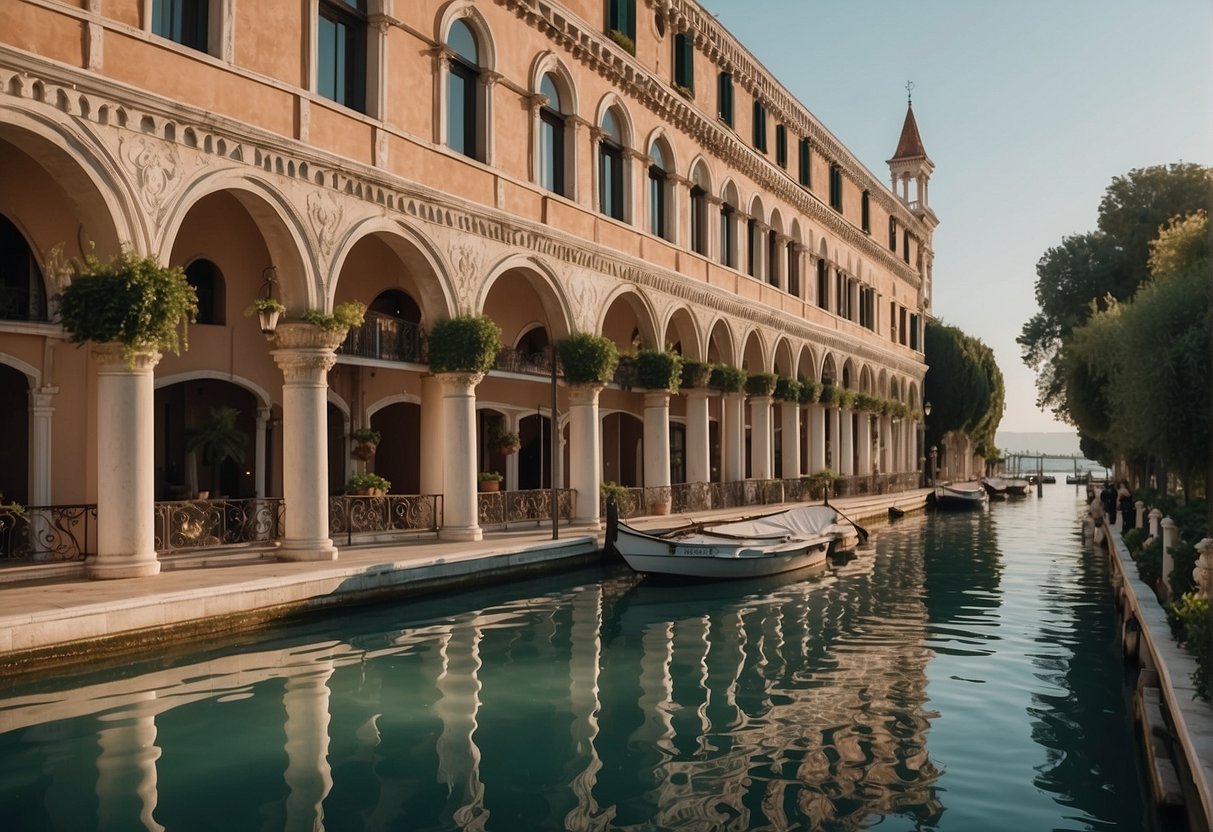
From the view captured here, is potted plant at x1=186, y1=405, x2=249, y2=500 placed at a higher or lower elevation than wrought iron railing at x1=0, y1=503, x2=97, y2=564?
higher

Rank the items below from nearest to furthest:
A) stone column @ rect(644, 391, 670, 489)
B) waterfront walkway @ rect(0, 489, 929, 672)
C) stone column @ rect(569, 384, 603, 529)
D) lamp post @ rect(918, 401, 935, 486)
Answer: waterfront walkway @ rect(0, 489, 929, 672), stone column @ rect(569, 384, 603, 529), stone column @ rect(644, 391, 670, 489), lamp post @ rect(918, 401, 935, 486)

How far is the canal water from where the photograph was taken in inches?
248

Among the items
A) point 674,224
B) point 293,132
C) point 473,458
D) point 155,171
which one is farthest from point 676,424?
point 155,171

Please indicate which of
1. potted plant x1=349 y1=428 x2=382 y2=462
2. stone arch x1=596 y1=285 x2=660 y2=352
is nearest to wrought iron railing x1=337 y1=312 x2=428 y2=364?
potted plant x1=349 y1=428 x2=382 y2=462

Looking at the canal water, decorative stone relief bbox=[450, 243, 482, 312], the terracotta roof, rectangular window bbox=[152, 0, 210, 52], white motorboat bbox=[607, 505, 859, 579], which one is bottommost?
the canal water

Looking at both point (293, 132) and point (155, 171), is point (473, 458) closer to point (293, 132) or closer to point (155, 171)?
point (293, 132)

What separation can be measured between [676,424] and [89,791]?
2461 cm

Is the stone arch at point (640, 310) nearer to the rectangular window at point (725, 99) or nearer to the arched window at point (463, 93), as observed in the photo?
the arched window at point (463, 93)

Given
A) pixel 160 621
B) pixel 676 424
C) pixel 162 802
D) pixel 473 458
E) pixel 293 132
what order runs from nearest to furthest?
pixel 162 802 < pixel 160 621 < pixel 293 132 < pixel 473 458 < pixel 676 424

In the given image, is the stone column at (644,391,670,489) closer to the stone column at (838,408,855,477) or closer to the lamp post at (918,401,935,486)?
the stone column at (838,408,855,477)

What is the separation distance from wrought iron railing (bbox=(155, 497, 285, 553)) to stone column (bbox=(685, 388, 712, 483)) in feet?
41.8

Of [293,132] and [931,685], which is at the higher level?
[293,132]

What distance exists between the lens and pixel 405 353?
1761 cm

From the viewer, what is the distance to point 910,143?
60.1 m
